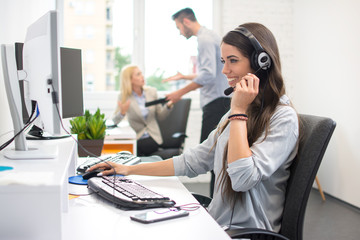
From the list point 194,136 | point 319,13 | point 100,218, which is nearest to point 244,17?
point 319,13

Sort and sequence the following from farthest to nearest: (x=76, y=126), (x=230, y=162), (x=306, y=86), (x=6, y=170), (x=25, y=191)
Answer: (x=306, y=86) → (x=76, y=126) → (x=230, y=162) → (x=6, y=170) → (x=25, y=191)

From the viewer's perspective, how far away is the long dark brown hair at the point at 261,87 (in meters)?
1.33

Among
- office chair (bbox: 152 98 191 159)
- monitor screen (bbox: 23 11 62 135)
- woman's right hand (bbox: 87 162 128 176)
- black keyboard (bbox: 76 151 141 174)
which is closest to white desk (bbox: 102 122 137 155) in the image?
office chair (bbox: 152 98 191 159)

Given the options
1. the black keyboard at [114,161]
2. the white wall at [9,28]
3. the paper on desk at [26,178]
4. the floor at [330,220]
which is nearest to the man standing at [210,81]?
the floor at [330,220]

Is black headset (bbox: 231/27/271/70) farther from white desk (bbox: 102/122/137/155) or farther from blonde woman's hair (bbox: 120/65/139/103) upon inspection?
blonde woman's hair (bbox: 120/65/139/103)

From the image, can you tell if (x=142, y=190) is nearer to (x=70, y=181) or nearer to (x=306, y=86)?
(x=70, y=181)

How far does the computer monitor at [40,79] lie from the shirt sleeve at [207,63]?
199 centimetres

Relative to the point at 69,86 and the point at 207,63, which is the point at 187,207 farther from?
the point at 207,63

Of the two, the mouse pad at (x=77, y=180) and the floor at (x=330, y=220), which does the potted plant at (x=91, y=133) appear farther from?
the floor at (x=330, y=220)

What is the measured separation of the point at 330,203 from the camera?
3.58 meters

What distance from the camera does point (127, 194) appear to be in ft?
3.86

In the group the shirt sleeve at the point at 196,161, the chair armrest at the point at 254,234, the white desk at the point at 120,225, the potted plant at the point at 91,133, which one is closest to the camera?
the white desk at the point at 120,225

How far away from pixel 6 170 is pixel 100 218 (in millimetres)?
273

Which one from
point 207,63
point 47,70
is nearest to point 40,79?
point 47,70
